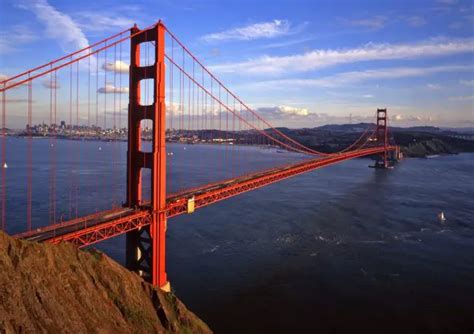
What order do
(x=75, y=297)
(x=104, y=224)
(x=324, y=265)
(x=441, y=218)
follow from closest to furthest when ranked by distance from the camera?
(x=75, y=297) < (x=104, y=224) < (x=324, y=265) < (x=441, y=218)

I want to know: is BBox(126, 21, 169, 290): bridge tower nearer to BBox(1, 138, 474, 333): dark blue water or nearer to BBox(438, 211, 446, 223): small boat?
BBox(1, 138, 474, 333): dark blue water

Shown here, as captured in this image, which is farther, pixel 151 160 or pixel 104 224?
pixel 151 160

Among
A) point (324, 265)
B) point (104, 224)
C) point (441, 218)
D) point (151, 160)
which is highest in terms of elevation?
point (151, 160)

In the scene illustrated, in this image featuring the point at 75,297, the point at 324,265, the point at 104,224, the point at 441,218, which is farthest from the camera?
the point at 441,218

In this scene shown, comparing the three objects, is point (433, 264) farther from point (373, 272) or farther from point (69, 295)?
point (69, 295)

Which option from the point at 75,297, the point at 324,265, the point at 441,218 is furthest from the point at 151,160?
the point at 441,218

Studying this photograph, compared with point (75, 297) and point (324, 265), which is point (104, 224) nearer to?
point (75, 297)

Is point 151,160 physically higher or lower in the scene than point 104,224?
higher
